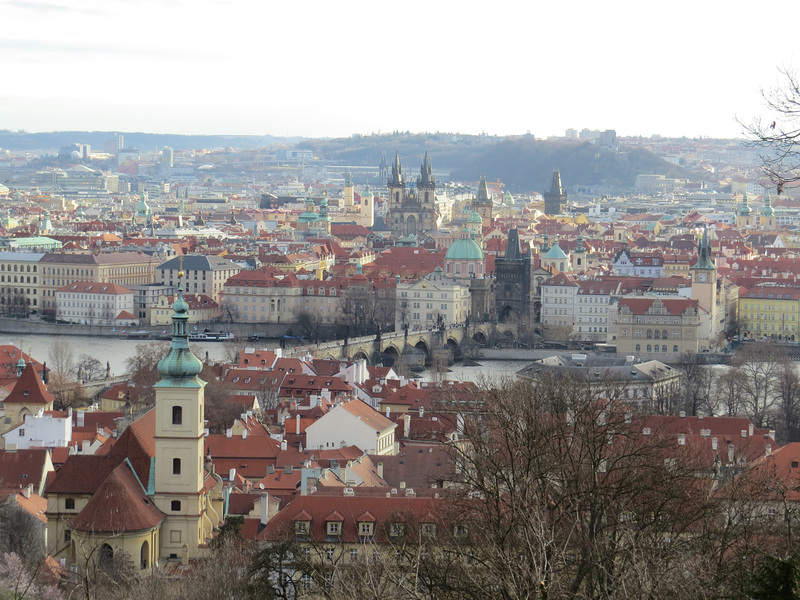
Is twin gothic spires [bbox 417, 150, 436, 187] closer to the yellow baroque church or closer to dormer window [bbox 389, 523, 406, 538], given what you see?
the yellow baroque church

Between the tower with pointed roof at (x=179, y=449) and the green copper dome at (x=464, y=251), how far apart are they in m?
34.7

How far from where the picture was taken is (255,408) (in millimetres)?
→ 25672

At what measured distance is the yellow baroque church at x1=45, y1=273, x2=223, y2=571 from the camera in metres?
16.1

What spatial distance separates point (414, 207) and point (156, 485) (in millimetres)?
61234

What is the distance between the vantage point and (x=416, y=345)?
44906 millimetres

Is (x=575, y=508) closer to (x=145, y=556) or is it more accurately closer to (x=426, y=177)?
(x=145, y=556)

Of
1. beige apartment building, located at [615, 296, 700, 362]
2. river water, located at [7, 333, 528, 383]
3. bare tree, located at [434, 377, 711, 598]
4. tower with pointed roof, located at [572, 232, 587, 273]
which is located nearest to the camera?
bare tree, located at [434, 377, 711, 598]

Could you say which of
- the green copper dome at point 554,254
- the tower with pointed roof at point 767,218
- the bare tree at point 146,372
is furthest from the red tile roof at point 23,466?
the tower with pointed roof at point 767,218

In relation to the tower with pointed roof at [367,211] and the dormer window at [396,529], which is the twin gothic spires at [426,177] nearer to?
the tower with pointed roof at [367,211]

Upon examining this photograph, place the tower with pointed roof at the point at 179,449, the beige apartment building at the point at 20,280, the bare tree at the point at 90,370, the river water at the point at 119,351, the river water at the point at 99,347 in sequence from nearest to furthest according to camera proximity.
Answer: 1. the tower with pointed roof at the point at 179,449
2. the bare tree at the point at 90,370
3. the river water at the point at 119,351
4. the river water at the point at 99,347
5. the beige apartment building at the point at 20,280

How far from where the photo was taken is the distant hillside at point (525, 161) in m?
139

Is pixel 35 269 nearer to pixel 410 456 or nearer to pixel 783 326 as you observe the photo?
pixel 783 326

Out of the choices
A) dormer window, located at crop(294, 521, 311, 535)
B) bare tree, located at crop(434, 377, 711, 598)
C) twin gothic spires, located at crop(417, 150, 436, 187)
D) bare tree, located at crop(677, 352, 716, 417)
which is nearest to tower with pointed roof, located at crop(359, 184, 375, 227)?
twin gothic spires, located at crop(417, 150, 436, 187)

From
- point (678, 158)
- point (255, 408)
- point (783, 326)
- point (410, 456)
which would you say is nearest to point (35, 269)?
point (783, 326)
